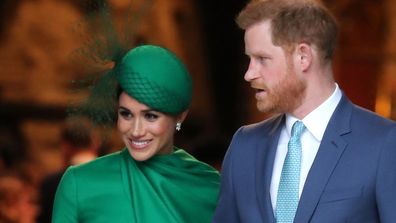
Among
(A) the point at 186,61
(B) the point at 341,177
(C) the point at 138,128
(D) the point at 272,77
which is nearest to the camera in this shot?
(B) the point at 341,177

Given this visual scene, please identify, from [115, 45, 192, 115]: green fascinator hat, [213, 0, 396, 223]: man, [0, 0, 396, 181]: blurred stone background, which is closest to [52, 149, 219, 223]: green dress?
[115, 45, 192, 115]: green fascinator hat

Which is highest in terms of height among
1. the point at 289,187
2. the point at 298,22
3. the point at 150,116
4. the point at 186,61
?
the point at 298,22

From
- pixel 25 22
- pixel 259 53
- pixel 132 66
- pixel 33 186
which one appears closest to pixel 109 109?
pixel 132 66

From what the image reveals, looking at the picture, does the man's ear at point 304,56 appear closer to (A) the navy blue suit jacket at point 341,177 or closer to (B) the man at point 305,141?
(B) the man at point 305,141

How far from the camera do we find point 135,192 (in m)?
4.90

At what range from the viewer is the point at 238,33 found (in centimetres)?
988

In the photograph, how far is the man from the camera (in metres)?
4.24

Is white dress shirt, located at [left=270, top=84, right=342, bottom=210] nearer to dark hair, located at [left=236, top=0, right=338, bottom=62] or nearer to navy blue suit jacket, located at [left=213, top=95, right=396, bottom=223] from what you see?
navy blue suit jacket, located at [left=213, top=95, right=396, bottom=223]

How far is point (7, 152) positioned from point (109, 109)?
10.4 ft

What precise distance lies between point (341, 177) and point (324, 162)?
80 millimetres

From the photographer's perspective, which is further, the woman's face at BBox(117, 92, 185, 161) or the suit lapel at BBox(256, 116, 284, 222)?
the woman's face at BBox(117, 92, 185, 161)

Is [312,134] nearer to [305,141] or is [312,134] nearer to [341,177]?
[305,141]

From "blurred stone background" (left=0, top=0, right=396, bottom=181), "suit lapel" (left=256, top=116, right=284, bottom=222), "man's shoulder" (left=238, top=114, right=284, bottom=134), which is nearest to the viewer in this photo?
"suit lapel" (left=256, top=116, right=284, bottom=222)

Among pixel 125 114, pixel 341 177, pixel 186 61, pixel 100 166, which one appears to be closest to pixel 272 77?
pixel 341 177
